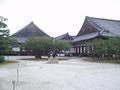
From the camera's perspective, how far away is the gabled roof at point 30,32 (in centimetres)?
4994

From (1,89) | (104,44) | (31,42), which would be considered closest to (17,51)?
(31,42)

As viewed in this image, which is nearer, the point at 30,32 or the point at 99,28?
the point at 99,28

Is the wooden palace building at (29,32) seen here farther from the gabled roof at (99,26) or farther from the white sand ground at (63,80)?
the white sand ground at (63,80)

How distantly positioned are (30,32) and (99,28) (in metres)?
19.7

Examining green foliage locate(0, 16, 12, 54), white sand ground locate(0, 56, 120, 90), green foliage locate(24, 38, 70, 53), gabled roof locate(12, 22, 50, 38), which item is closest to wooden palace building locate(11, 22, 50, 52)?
gabled roof locate(12, 22, 50, 38)

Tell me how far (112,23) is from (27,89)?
36.4 m

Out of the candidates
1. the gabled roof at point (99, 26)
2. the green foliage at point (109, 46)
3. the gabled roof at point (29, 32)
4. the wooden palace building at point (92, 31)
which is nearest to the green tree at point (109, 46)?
the green foliage at point (109, 46)

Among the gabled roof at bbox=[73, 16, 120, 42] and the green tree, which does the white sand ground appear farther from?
the gabled roof at bbox=[73, 16, 120, 42]

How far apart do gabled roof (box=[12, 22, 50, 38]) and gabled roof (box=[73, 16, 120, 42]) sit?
11662 millimetres

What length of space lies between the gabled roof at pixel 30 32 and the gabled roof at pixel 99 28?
11.7m

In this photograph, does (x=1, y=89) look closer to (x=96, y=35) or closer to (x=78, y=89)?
(x=78, y=89)

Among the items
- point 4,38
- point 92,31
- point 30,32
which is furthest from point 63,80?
point 30,32

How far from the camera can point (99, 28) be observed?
122 feet

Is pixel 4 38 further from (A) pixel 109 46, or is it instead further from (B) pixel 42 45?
(A) pixel 109 46
